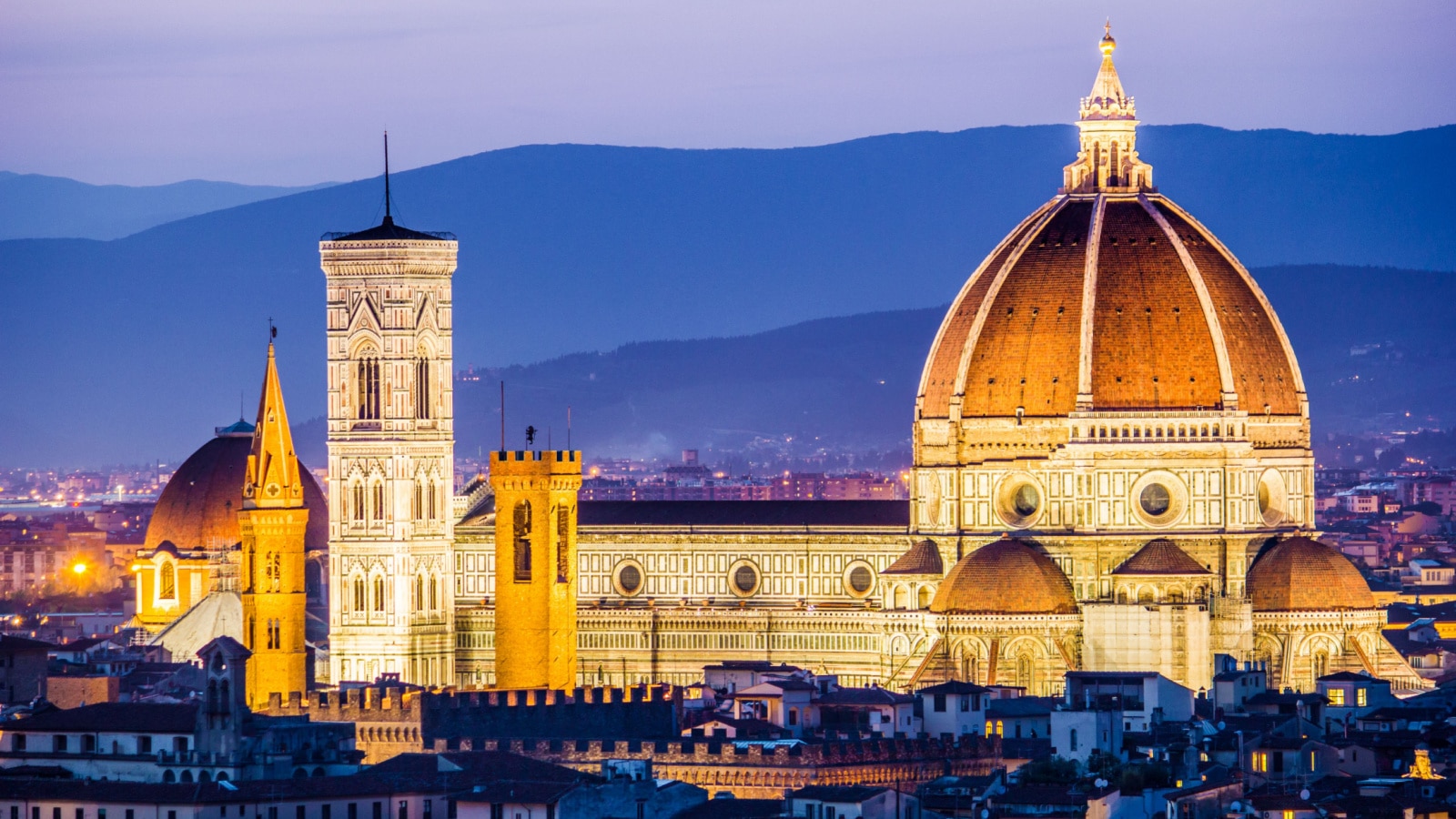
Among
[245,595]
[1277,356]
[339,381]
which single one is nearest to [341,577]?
[339,381]

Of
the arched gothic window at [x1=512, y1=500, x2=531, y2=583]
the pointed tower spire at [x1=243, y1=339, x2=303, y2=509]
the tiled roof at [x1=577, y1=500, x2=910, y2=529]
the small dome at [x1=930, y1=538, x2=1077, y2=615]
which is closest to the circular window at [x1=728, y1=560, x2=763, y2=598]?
the tiled roof at [x1=577, y1=500, x2=910, y2=529]

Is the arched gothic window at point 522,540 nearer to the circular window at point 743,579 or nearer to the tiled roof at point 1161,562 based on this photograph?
the circular window at point 743,579

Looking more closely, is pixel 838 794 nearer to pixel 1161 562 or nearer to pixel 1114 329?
pixel 1161 562

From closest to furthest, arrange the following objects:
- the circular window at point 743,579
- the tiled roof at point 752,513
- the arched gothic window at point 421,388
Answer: the circular window at point 743,579
the tiled roof at point 752,513
the arched gothic window at point 421,388

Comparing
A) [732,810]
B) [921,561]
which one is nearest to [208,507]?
[921,561]

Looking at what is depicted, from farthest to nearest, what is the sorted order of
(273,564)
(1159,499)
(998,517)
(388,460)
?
1. (388,460)
2. (998,517)
3. (1159,499)
4. (273,564)

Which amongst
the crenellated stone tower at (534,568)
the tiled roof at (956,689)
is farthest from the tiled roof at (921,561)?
the tiled roof at (956,689)
